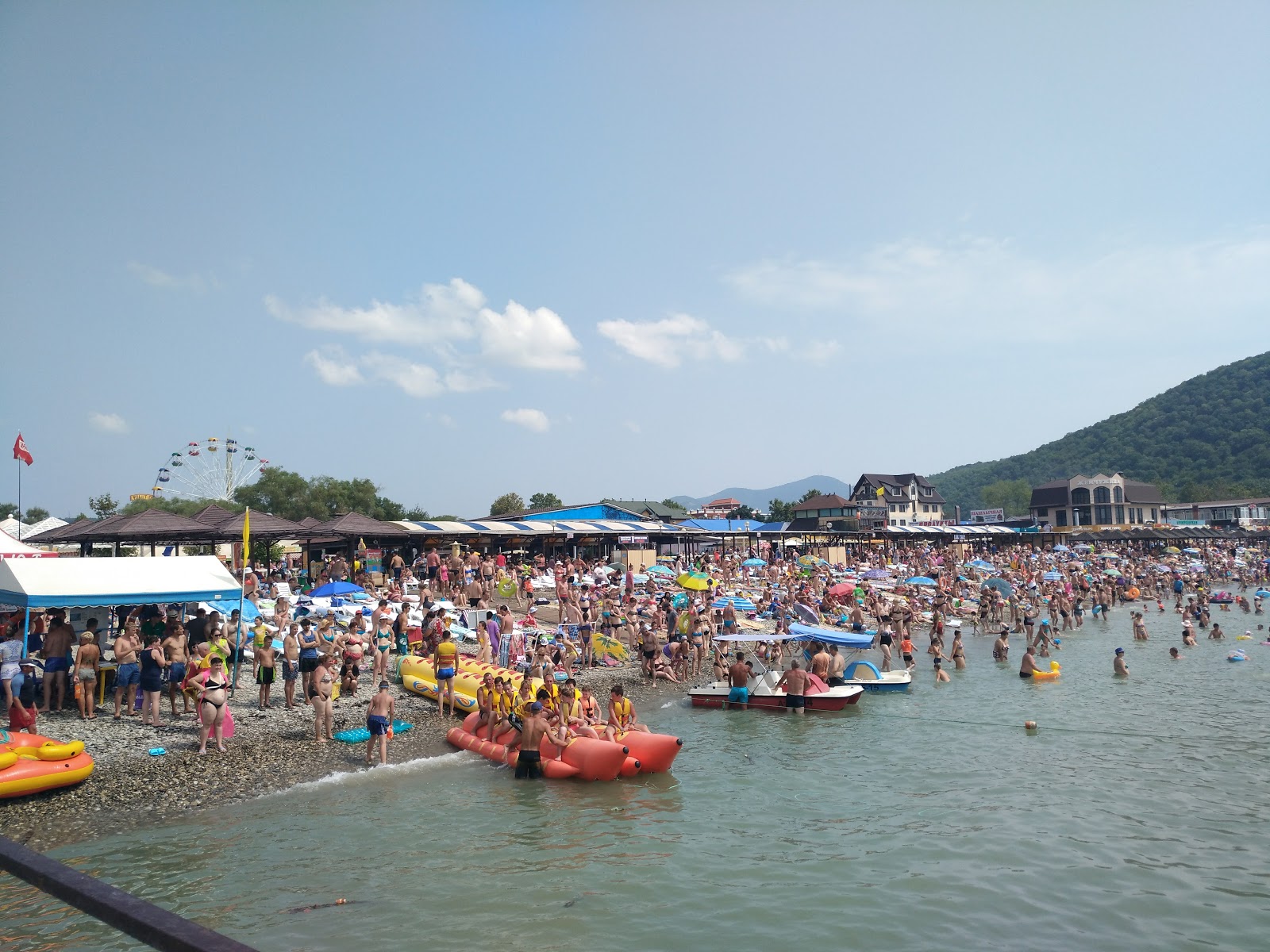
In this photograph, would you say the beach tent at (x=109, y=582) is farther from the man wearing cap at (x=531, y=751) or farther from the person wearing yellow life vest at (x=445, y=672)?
the man wearing cap at (x=531, y=751)

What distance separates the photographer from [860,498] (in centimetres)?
8594

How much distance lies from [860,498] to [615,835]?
79797 millimetres

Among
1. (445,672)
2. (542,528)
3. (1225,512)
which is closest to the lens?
(445,672)

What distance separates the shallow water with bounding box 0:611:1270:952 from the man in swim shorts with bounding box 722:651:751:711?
7.75 feet

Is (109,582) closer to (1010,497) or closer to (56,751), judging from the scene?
(56,751)

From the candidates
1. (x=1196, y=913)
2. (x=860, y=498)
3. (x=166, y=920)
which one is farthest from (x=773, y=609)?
(x=860, y=498)

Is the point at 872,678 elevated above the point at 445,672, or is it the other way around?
the point at 445,672

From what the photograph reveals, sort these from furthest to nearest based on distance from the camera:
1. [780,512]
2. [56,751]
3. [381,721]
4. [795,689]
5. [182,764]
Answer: [780,512] → [795,689] → [381,721] → [182,764] → [56,751]

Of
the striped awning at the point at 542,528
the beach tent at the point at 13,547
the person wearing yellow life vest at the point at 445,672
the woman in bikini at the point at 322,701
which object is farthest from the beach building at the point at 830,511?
the woman in bikini at the point at 322,701

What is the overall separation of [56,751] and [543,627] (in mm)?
13498

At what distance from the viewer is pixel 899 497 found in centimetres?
8575

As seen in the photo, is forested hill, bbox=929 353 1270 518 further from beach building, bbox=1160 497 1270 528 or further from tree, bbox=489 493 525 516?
tree, bbox=489 493 525 516

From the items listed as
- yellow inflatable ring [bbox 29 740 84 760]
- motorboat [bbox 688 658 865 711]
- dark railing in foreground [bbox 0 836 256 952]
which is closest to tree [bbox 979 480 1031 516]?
motorboat [bbox 688 658 865 711]

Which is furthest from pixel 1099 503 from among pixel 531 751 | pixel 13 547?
pixel 13 547
